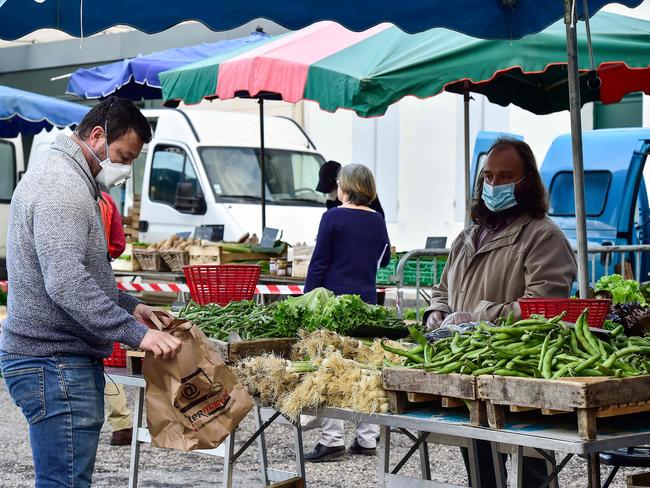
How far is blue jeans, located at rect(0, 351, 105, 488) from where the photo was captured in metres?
4.12

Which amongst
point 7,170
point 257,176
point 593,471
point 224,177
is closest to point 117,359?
point 593,471

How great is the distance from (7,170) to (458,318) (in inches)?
573

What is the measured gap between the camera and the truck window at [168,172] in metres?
14.3

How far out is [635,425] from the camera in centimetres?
402

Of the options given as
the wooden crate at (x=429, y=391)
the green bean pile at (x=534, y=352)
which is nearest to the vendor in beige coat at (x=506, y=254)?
the green bean pile at (x=534, y=352)

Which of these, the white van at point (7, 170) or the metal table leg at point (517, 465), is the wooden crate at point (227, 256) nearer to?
the metal table leg at point (517, 465)

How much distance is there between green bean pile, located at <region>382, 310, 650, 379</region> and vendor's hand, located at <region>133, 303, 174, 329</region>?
860 mm

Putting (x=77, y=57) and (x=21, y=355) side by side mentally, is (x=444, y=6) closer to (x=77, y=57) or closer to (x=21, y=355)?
(x=21, y=355)

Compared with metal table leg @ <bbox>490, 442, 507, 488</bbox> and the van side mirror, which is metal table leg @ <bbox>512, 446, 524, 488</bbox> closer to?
metal table leg @ <bbox>490, 442, 507, 488</bbox>

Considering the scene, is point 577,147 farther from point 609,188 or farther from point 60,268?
point 609,188

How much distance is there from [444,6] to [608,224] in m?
7.25

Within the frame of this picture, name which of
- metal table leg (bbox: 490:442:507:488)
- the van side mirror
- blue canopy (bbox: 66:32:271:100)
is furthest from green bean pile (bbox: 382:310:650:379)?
the van side mirror

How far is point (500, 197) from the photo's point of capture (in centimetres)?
553

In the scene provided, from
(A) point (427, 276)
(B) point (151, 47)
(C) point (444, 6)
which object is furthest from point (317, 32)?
(B) point (151, 47)
